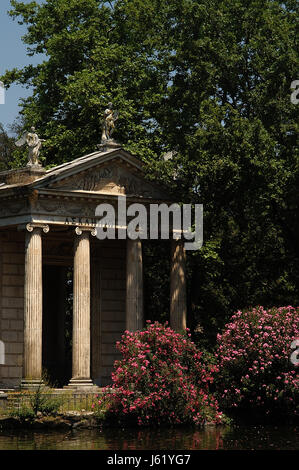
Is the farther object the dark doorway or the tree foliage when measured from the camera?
the dark doorway

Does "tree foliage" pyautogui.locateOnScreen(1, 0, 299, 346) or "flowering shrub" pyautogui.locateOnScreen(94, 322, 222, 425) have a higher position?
"tree foliage" pyautogui.locateOnScreen(1, 0, 299, 346)

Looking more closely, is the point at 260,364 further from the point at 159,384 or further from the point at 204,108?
the point at 204,108

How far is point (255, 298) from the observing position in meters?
53.4

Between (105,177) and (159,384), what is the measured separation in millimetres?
10570

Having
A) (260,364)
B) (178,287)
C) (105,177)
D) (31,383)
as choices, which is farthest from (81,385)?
(105,177)

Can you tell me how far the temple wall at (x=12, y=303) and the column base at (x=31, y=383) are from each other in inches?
147

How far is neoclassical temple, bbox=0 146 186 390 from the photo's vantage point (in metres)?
44.1

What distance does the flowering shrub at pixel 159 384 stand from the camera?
132 ft

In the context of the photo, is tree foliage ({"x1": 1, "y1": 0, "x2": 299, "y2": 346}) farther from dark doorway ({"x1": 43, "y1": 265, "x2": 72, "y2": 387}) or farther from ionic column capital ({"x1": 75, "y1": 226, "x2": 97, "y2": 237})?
dark doorway ({"x1": 43, "y1": 265, "x2": 72, "y2": 387})

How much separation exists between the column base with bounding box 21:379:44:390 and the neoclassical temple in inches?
2.2

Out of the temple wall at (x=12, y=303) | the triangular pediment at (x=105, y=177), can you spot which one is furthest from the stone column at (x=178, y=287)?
the temple wall at (x=12, y=303)

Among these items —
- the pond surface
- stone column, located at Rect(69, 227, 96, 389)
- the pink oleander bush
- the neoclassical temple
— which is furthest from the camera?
stone column, located at Rect(69, 227, 96, 389)

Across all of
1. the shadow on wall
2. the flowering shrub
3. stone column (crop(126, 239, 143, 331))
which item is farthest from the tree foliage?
the shadow on wall

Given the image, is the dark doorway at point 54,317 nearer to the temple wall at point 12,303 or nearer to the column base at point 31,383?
the temple wall at point 12,303
